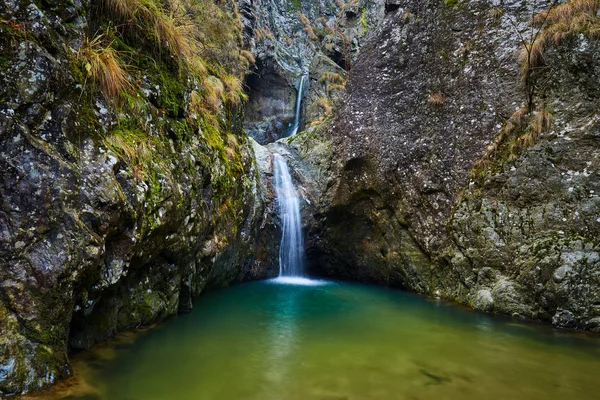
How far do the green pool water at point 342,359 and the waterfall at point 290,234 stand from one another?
4.31m

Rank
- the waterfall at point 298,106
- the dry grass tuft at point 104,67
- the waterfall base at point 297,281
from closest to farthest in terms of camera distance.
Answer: the dry grass tuft at point 104,67
the waterfall base at point 297,281
the waterfall at point 298,106

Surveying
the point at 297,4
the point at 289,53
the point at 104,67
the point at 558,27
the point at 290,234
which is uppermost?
the point at 297,4

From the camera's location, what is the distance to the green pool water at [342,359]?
13.6 ft

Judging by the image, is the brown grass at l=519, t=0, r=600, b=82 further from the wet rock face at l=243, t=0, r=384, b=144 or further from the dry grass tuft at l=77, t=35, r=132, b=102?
the wet rock face at l=243, t=0, r=384, b=144

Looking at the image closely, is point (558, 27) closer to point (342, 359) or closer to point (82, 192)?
point (342, 359)

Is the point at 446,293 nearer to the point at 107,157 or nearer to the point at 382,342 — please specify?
the point at 382,342

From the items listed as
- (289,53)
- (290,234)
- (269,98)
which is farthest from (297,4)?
(290,234)

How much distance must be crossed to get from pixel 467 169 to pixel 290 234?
5577 millimetres

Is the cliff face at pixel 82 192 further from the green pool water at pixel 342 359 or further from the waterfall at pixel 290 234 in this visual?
the waterfall at pixel 290 234

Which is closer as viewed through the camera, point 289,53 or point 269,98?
point 269,98

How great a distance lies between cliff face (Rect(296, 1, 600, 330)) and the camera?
7.11 m

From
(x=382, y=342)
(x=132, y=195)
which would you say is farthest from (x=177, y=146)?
(x=382, y=342)

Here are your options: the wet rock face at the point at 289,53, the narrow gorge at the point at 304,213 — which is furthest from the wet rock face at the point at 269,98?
the narrow gorge at the point at 304,213

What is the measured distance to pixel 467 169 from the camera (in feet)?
A: 29.0
